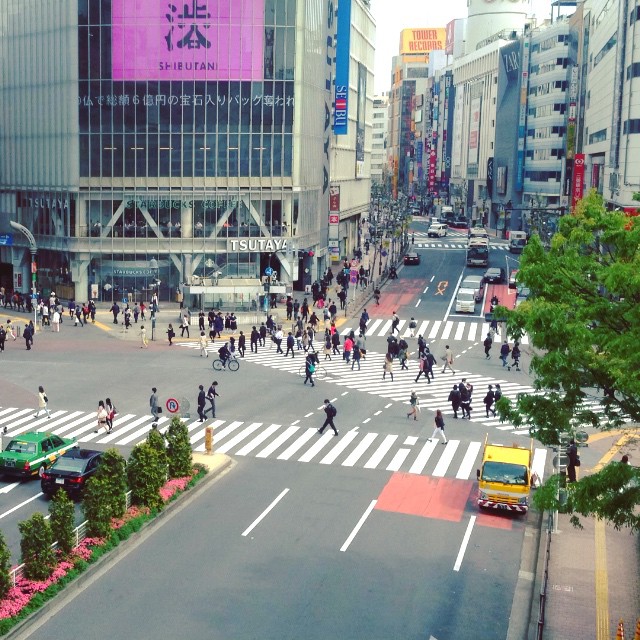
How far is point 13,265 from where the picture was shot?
8169 cm

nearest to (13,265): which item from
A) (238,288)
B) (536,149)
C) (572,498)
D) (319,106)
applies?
(238,288)

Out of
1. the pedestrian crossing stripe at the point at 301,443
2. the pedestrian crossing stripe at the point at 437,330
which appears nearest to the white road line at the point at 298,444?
the pedestrian crossing stripe at the point at 301,443

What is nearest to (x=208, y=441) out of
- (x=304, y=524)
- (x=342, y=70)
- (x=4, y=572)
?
(x=304, y=524)

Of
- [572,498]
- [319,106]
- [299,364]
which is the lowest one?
[299,364]

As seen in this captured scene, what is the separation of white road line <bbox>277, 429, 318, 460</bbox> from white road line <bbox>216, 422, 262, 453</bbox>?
1953mm

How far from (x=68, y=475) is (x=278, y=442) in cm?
979

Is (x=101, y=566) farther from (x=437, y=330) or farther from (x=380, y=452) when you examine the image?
(x=437, y=330)

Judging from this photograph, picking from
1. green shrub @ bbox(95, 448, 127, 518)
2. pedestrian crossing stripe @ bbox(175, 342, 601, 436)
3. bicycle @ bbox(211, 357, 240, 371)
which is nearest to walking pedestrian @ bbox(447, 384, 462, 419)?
pedestrian crossing stripe @ bbox(175, 342, 601, 436)

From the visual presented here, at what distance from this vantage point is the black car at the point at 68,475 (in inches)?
1141

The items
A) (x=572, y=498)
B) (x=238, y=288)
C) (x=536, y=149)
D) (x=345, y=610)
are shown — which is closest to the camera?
(x=572, y=498)

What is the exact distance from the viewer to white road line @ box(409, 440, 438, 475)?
3381 centimetres

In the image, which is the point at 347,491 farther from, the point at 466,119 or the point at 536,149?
the point at 466,119

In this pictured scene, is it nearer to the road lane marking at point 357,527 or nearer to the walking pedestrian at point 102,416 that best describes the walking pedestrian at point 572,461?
the road lane marking at point 357,527

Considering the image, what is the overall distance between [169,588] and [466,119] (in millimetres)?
171116
